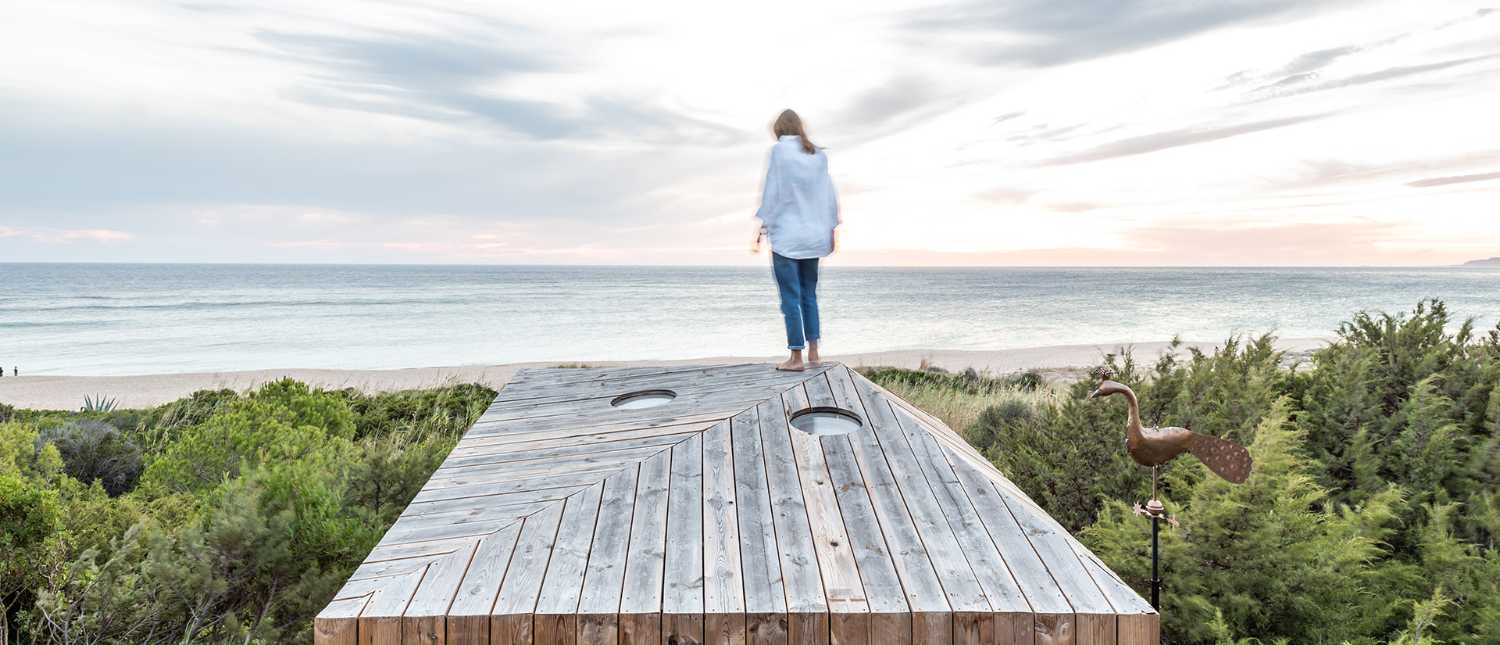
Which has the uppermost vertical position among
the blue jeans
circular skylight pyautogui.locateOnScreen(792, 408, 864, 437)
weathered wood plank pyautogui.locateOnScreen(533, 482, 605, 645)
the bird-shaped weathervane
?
the blue jeans

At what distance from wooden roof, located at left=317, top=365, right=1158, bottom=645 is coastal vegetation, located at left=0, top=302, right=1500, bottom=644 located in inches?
41.6

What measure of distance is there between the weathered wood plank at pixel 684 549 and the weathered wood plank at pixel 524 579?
384 mm

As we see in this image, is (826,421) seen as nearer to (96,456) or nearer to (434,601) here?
(434,601)

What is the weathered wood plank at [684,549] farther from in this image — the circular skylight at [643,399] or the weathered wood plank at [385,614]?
the circular skylight at [643,399]

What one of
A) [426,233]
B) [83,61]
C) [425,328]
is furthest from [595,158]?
[426,233]

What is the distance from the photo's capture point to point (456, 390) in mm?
11469


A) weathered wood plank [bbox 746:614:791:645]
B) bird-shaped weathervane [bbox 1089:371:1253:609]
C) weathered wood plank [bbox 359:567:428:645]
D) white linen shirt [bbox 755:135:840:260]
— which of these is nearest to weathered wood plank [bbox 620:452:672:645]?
weathered wood plank [bbox 746:614:791:645]

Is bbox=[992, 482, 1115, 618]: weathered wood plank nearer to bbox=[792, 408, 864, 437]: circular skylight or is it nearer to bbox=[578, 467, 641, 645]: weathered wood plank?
bbox=[792, 408, 864, 437]: circular skylight

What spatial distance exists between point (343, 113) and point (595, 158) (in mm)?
12261

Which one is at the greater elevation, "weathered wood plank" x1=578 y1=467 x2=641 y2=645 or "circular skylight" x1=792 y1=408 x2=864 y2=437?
"circular skylight" x1=792 y1=408 x2=864 y2=437

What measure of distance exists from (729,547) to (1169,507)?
227cm

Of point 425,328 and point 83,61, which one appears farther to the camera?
point 425,328

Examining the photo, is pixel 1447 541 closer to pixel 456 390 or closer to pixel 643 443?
pixel 643 443

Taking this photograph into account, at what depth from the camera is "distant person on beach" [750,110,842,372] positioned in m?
4.71
